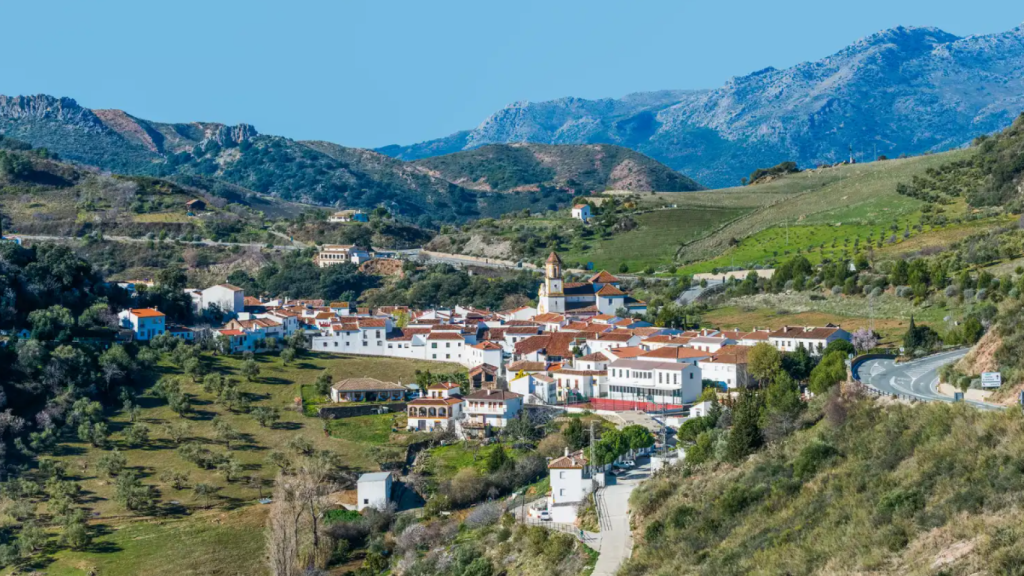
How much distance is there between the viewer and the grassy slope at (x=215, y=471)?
121 feet

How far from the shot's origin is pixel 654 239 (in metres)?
97.0

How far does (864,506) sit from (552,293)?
47739mm

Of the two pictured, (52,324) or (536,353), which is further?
(536,353)

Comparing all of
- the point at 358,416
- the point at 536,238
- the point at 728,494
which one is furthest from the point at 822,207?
the point at 728,494

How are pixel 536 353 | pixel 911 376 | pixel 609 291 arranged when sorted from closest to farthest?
pixel 911 376, pixel 536 353, pixel 609 291

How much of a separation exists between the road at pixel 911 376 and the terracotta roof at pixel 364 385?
67.1 ft

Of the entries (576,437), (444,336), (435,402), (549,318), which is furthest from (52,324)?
(576,437)

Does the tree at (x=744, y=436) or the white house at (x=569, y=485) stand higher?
the tree at (x=744, y=436)

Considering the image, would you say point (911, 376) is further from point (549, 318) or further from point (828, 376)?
point (549, 318)

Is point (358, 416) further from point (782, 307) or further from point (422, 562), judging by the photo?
point (782, 307)

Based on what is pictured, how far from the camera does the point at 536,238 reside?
10156 centimetres

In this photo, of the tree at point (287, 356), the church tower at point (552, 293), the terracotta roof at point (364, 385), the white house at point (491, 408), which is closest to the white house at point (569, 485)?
the white house at point (491, 408)

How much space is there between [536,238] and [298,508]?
2580 inches

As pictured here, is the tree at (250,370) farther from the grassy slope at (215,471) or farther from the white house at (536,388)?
the white house at (536,388)
